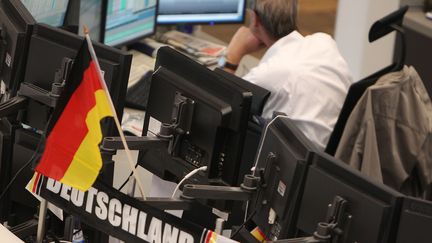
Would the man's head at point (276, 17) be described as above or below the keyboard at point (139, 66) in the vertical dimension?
above

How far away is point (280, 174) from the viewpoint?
2.03m

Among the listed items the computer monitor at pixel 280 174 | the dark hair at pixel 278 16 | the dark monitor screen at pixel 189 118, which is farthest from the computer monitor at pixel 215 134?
the dark hair at pixel 278 16

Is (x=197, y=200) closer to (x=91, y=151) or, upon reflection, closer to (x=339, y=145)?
(x=91, y=151)

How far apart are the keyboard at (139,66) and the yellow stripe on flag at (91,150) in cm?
185

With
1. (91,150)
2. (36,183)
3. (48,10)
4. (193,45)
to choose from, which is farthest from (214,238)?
(193,45)

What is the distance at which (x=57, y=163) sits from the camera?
211cm

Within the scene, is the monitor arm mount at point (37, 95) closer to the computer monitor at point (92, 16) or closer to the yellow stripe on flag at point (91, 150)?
A: the yellow stripe on flag at point (91, 150)

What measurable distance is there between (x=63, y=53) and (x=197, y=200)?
1.85ft

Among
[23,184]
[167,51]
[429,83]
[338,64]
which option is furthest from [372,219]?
[429,83]

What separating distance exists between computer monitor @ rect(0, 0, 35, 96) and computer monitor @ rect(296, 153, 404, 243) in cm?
99

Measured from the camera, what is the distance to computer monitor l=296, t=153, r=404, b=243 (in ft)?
5.84

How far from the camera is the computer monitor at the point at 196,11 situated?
14.7 ft

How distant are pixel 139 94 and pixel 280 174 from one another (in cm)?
190

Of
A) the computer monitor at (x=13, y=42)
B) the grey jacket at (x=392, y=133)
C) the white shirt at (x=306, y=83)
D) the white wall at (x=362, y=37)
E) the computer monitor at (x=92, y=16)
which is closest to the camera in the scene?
the computer monitor at (x=13, y=42)
